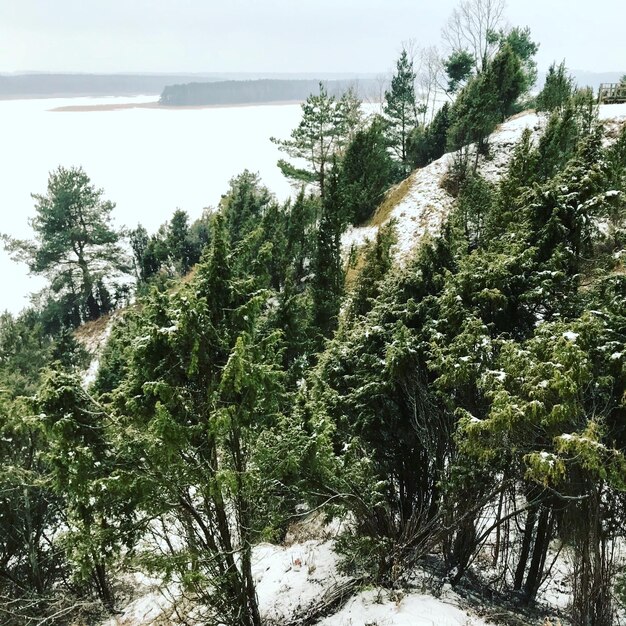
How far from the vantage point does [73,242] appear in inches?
1505

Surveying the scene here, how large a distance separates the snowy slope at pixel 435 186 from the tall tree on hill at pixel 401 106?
28.5ft

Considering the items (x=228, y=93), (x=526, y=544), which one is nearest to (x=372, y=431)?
(x=526, y=544)

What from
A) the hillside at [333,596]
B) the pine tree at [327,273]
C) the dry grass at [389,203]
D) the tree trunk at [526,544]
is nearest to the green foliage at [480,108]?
the dry grass at [389,203]

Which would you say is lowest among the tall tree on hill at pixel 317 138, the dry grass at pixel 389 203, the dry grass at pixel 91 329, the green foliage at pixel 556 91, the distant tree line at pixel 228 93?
the dry grass at pixel 91 329

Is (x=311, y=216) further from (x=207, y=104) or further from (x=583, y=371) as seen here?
(x=207, y=104)

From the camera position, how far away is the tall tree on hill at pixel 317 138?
31.0 m

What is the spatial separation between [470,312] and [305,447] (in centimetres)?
359

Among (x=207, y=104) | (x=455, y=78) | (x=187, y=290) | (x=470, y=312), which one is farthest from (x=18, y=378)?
(x=207, y=104)

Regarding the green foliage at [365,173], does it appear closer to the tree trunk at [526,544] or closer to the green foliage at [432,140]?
the green foliage at [432,140]

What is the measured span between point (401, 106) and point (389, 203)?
47.3 ft

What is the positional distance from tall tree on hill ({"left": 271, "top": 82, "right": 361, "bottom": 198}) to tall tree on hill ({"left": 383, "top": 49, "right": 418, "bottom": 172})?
12.3 metres

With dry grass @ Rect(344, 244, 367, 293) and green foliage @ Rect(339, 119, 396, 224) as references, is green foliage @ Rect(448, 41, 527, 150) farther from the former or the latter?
dry grass @ Rect(344, 244, 367, 293)

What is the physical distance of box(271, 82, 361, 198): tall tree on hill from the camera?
30953 millimetres

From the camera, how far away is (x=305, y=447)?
24.1 ft
